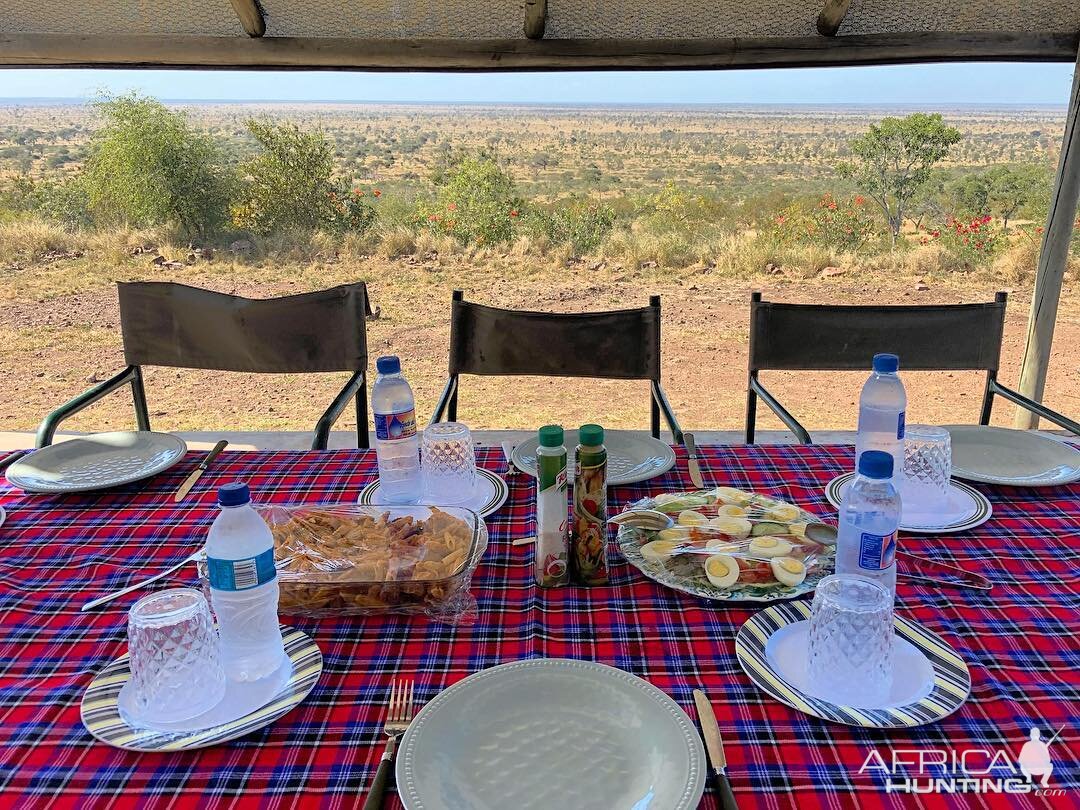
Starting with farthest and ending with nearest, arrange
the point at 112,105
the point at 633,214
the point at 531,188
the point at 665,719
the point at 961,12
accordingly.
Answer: the point at 531,188 → the point at 633,214 → the point at 112,105 → the point at 961,12 → the point at 665,719

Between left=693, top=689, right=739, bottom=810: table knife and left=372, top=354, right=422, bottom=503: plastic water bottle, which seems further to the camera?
left=372, top=354, right=422, bottom=503: plastic water bottle

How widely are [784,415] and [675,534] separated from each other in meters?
0.65

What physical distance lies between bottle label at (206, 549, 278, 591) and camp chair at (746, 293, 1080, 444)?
1371mm

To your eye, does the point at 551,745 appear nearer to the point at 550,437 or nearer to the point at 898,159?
the point at 550,437

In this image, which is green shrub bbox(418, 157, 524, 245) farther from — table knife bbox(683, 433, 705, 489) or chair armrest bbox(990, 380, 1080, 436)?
table knife bbox(683, 433, 705, 489)

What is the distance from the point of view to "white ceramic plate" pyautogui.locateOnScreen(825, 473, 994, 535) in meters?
1.21

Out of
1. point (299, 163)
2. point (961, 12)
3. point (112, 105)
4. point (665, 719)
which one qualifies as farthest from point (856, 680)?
point (112, 105)

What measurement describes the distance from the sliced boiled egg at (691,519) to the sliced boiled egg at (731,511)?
29 millimetres

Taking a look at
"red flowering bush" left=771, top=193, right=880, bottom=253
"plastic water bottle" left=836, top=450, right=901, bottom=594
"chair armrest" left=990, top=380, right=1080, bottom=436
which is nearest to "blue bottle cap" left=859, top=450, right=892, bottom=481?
"plastic water bottle" left=836, top=450, right=901, bottom=594

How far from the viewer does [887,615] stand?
2.74 ft

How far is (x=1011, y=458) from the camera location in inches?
57.6

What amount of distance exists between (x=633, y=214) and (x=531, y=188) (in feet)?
7.32

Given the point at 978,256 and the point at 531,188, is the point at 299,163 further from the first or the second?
the point at 978,256

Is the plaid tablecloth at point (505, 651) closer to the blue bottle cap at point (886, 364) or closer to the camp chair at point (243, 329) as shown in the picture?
the blue bottle cap at point (886, 364)
